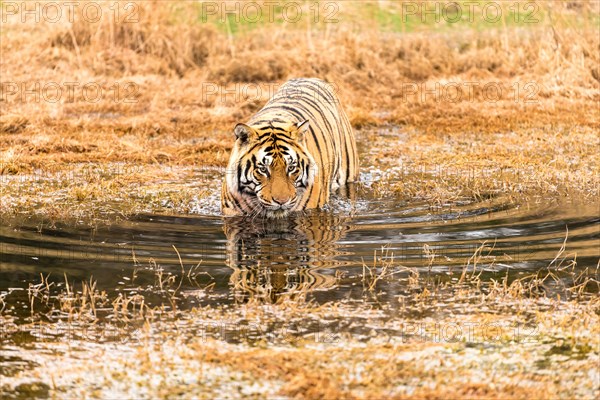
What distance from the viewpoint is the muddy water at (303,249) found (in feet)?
18.7

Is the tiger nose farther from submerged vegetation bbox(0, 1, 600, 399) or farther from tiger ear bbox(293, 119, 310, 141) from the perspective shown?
tiger ear bbox(293, 119, 310, 141)

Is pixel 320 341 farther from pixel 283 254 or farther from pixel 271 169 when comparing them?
pixel 271 169

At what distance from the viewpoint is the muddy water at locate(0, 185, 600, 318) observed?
5707mm

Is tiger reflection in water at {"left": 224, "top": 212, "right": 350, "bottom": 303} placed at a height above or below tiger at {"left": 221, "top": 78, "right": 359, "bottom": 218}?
below

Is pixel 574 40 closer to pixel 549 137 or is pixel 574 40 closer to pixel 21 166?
pixel 549 137

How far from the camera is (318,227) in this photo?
24.0ft

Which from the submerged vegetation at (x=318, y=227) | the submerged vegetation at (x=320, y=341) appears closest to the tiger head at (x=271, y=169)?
the submerged vegetation at (x=318, y=227)

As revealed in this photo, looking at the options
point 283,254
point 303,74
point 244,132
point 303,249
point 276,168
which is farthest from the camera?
point 303,74

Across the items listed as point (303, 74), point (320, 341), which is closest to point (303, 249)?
point (320, 341)

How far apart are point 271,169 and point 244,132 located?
14.4 inches

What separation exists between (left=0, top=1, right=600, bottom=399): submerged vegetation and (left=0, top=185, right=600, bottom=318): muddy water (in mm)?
35

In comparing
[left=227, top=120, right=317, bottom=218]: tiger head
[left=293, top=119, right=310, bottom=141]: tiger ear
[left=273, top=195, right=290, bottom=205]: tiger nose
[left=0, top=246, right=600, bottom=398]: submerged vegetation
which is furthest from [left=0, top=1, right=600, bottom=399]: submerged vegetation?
[left=293, top=119, right=310, bottom=141]: tiger ear

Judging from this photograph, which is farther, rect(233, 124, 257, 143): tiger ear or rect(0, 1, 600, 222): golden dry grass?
rect(0, 1, 600, 222): golden dry grass

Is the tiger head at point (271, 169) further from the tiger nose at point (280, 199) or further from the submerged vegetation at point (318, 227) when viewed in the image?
the submerged vegetation at point (318, 227)
